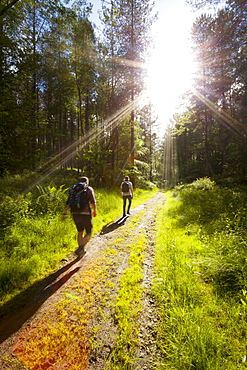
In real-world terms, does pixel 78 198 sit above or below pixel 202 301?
above

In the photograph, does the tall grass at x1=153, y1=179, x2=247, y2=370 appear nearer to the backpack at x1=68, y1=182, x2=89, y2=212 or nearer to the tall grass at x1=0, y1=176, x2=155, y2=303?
the backpack at x1=68, y1=182, x2=89, y2=212

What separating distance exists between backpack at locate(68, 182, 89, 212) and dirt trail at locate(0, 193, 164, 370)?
5.07ft

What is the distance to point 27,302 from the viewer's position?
114 inches

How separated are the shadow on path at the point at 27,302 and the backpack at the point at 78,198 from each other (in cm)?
160

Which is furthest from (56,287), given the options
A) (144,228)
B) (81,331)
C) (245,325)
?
(144,228)

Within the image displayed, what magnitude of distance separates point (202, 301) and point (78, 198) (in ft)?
11.7

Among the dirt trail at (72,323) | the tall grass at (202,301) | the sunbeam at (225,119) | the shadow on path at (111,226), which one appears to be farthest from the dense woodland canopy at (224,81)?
the dirt trail at (72,323)

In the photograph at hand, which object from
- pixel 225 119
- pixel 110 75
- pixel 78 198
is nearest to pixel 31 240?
pixel 78 198

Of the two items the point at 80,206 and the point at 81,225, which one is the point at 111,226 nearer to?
the point at 81,225

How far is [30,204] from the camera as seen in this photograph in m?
6.64

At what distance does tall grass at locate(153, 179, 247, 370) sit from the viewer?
178 cm

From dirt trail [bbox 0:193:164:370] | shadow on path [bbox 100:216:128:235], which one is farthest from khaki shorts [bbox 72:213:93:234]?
shadow on path [bbox 100:216:128:235]

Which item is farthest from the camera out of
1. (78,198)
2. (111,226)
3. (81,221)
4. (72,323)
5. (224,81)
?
(224,81)

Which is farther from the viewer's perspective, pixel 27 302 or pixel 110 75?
pixel 110 75
